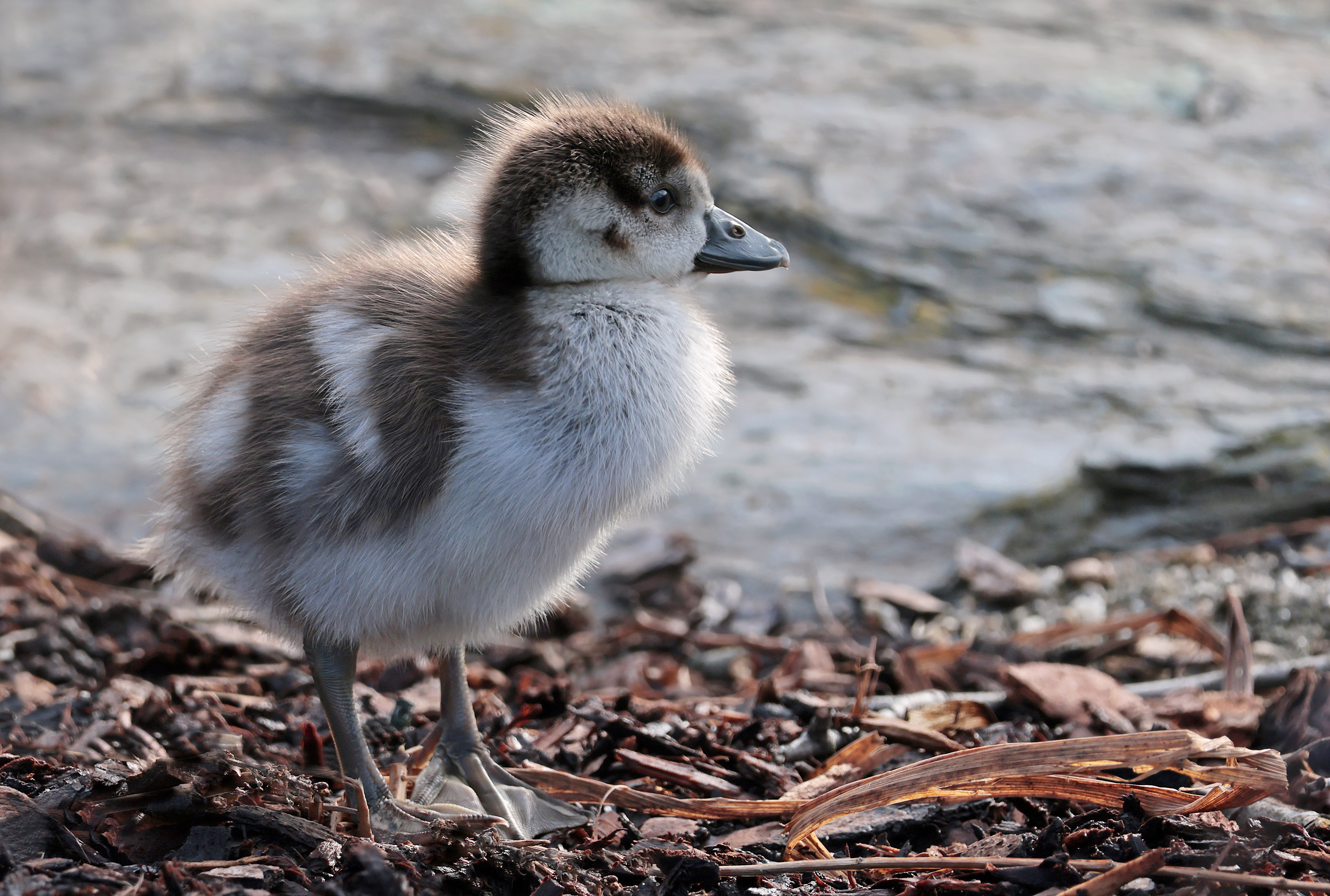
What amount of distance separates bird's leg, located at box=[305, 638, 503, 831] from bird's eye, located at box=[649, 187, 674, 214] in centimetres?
126

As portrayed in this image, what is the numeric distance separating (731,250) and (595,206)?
0.41m

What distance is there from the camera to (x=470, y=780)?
9.96 feet

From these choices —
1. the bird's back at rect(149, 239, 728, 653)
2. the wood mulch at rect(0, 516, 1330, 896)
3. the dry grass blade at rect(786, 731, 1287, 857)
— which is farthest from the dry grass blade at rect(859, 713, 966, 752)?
the bird's back at rect(149, 239, 728, 653)

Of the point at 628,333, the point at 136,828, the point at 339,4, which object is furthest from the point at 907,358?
the point at 339,4

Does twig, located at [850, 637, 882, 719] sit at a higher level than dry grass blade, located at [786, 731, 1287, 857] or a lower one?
lower

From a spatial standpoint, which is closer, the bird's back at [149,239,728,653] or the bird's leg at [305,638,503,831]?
the bird's back at [149,239,728,653]

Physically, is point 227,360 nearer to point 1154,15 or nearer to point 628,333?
point 628,333

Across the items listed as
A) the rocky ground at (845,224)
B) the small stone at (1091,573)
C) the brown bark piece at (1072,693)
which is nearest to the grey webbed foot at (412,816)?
the rocky ground at (845,224)

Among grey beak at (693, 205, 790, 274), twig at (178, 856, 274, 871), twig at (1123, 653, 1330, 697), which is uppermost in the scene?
grey beak at (693, 205, 790, 274)

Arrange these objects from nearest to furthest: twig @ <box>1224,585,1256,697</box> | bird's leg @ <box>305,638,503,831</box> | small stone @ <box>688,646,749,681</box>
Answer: bird's leg @ <box>305,638,503,831</box> < twig @ <box>1224,585,1256,697</box> < small stone @ <box>688,646,749,681</box>

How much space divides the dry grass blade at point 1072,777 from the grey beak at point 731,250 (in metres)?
1.28

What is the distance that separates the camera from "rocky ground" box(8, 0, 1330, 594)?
5.35 metres

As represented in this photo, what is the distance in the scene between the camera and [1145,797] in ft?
8.52

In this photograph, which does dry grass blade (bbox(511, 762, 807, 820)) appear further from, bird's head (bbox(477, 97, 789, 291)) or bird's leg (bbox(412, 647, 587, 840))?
bird's head (bbox(477, 97, 789, 291))
